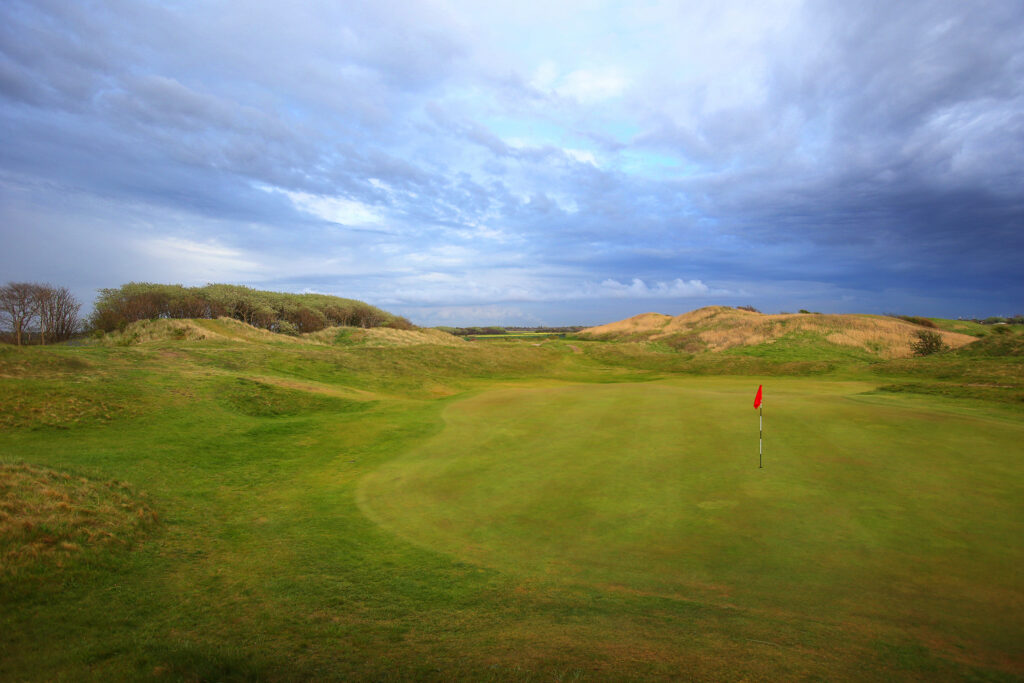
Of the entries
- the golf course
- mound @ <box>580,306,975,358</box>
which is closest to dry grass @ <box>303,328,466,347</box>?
mound @ <box>580,306,975,358</box>

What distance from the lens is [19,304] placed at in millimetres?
33438

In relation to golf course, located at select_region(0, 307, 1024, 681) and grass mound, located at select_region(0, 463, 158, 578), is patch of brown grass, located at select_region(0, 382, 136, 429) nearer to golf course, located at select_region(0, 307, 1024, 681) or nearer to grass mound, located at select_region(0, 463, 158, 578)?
golf course, located at select_region(0, 307, 1024, 681)

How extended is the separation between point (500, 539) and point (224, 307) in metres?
57.2

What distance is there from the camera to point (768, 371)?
34.6 m

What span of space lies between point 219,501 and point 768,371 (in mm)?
35460

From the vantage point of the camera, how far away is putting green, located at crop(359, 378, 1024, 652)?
514 centimetres

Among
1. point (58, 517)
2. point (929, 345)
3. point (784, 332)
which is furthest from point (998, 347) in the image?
point (58, 517)

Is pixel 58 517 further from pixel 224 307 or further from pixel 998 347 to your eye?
pixel 224 307

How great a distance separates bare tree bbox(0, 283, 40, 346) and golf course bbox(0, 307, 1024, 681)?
88.3 ft

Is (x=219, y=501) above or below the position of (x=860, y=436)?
below

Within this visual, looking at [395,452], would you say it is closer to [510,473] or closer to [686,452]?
[510,473]

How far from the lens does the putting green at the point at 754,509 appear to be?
5141mm

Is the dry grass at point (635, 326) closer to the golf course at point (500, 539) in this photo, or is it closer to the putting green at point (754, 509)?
the golf course at point (500, 539)

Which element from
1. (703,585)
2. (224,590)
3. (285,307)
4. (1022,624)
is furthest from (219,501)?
(285,307)
